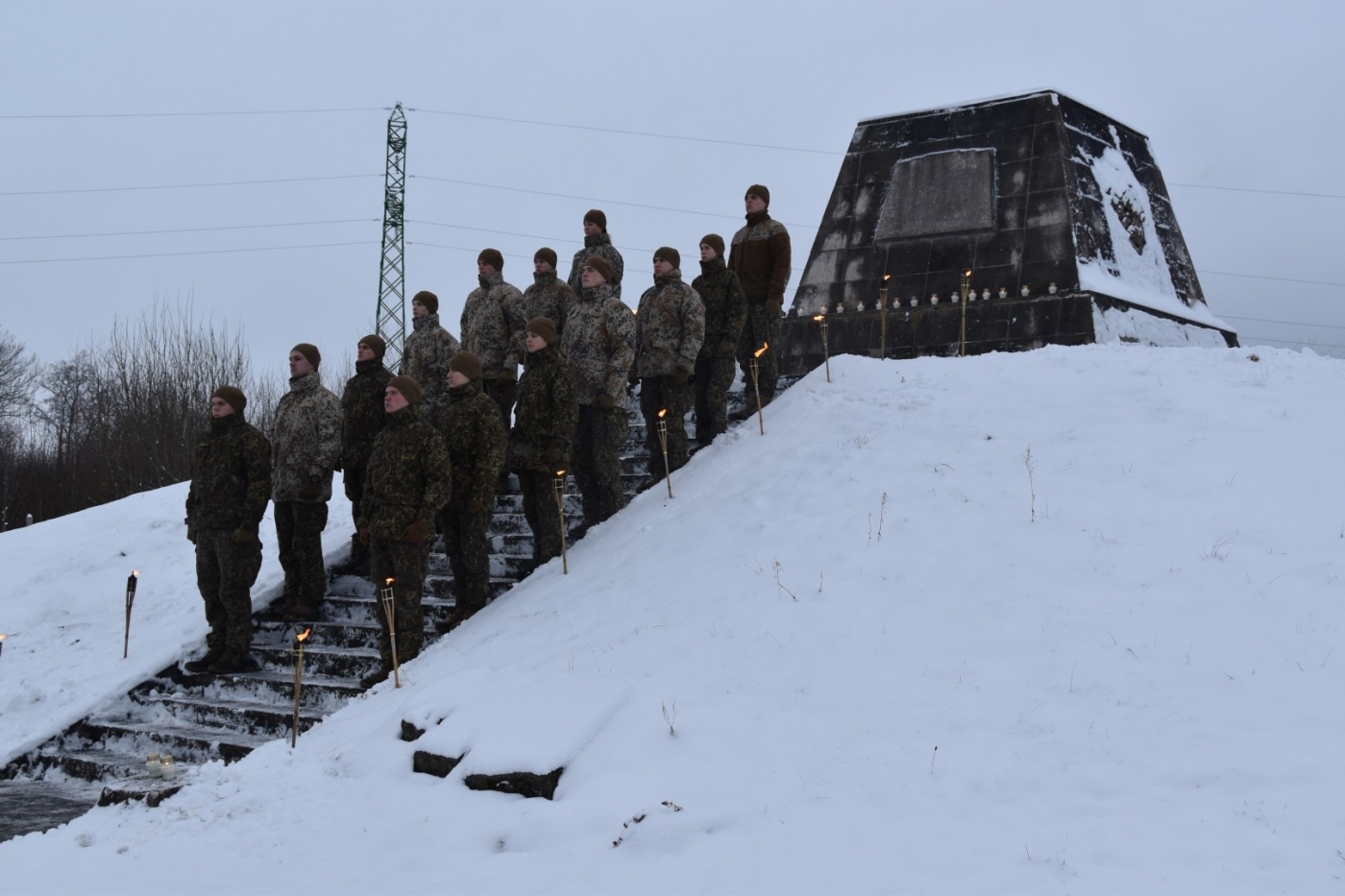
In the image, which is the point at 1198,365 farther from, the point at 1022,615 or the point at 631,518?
the point at 631,518

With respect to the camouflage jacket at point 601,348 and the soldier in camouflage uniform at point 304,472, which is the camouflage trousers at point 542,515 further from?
the soldier in camouflage uniform at point 304,472

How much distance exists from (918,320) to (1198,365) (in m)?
4.75

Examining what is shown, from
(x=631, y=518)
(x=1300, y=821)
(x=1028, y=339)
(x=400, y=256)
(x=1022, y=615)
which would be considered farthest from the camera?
(x=400, y=256)

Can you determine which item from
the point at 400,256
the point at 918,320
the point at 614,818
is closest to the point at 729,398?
the point at 918,320

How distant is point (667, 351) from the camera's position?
9102 mm

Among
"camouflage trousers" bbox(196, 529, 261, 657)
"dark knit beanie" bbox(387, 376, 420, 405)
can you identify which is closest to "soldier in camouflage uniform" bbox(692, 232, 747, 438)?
"dark knit beanie" bbox(387, 376, 420, 405)

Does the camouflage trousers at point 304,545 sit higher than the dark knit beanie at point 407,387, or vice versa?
the dark knit beanie at point 407,387

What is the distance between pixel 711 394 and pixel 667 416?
66cm

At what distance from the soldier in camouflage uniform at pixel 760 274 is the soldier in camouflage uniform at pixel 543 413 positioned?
7.38ft

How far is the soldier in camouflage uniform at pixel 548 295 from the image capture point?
955cm

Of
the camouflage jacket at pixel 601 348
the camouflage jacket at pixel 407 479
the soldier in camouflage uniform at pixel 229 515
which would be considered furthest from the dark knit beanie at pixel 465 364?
the soldier in camouflage uniform at pixel 229 515

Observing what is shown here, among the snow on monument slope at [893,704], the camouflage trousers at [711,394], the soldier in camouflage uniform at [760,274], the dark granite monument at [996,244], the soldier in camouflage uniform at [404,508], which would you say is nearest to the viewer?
the snow on monument slope at [893,704]

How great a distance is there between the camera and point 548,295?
31.4ft

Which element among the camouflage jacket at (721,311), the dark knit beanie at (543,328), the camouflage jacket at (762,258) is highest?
the camouflage jacket at (762,258)
